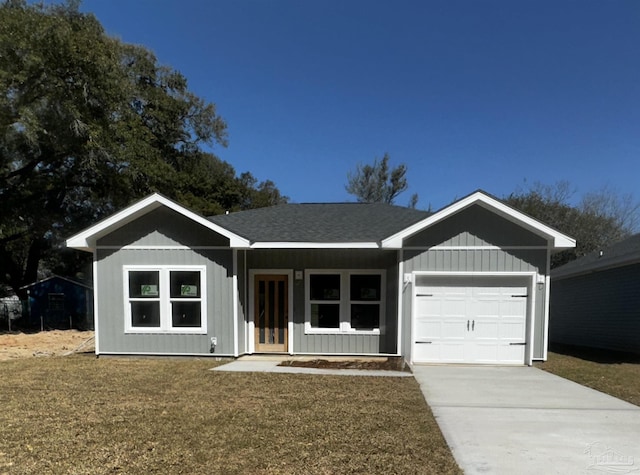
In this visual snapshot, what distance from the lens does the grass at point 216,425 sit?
13.1ft

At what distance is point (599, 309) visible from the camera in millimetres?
13664

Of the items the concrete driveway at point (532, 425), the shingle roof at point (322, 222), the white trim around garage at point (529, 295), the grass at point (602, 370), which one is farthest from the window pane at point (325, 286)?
the grass at point (602, 370)

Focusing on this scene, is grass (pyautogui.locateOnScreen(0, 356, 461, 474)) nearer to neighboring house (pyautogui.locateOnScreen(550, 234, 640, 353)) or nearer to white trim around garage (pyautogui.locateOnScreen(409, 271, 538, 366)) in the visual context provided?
white trim around garage (pyautogui.locateOnScreen(409, 271, 538, 366))

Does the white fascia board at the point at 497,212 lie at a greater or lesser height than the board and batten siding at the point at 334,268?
greater

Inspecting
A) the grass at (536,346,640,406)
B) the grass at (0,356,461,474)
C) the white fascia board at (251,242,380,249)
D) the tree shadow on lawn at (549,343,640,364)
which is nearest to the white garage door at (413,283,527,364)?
the grass at (536,346,640,406)

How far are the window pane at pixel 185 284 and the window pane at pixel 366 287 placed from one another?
12.9 feet

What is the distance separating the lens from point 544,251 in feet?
31.1

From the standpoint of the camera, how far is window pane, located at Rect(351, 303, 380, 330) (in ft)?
34.6

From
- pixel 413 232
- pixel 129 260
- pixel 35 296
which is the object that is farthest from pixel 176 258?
pixel 35 296

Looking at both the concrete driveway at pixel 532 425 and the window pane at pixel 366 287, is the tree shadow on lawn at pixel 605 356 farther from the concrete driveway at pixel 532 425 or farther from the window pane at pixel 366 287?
the window pane at pixel 366 287

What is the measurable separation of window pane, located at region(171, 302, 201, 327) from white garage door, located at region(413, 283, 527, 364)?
212 inches

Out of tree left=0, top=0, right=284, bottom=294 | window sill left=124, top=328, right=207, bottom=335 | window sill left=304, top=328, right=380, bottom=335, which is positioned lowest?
window sill left=304, top=328, right=380, bottom=335

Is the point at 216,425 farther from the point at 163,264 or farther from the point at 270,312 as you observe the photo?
the point at 163,264

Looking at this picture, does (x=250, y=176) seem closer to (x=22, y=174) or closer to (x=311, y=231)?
(x=22, y=174)
